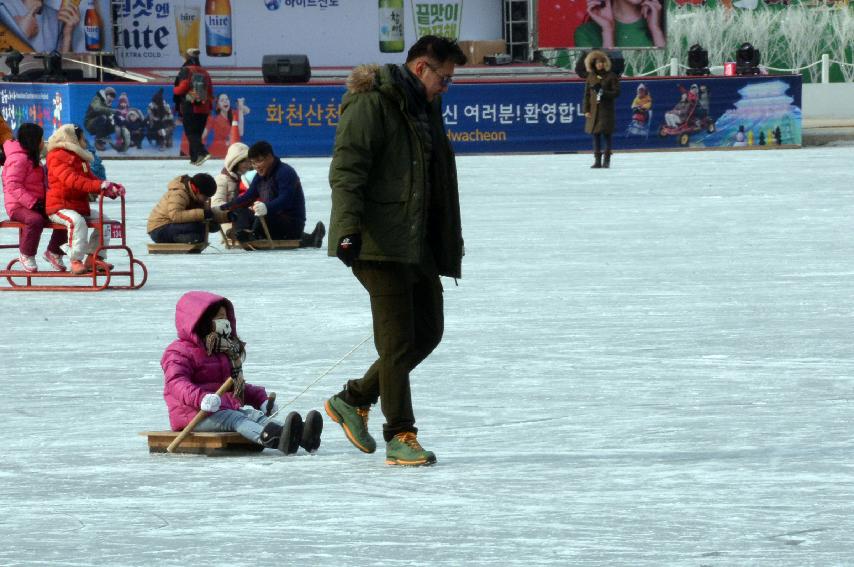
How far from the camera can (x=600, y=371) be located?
8.42 meters

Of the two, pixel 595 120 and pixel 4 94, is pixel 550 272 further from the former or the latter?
pixel 4 94

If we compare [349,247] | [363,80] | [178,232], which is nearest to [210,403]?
[349,247]

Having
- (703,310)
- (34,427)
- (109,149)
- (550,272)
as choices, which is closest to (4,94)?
(109,149)

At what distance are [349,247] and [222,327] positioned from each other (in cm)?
A: 79

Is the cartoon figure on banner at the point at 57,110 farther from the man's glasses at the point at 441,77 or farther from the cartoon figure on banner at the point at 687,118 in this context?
the man's glasses at the point at 441,77

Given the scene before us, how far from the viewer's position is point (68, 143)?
1199cm

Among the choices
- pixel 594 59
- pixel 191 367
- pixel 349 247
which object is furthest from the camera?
pixel 594 59

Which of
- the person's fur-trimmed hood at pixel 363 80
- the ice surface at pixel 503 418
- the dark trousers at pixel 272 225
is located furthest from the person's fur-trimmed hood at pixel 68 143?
the person's fur-trimmed hood at pixel 363 80

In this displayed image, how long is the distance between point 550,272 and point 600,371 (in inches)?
171

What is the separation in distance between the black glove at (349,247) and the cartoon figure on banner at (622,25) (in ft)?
107

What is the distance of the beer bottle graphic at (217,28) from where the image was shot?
123 ft

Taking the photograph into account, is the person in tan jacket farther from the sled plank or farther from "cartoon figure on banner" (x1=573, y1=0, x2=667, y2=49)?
"cartoon figure on banner" (x1=573, y1=0, x2=667, y2=49)

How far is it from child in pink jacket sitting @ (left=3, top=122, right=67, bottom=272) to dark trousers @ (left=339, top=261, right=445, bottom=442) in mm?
6422

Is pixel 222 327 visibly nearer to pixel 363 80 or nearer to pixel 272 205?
pixel 363 80
